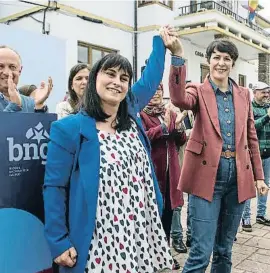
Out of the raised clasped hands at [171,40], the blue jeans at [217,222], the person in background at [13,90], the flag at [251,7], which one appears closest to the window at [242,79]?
the flag at [251,7]

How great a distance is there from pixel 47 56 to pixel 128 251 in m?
6.40

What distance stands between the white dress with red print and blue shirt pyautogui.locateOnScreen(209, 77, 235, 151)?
771mm

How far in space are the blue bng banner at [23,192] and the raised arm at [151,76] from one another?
1.87ft

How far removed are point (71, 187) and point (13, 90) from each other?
643 millimetres

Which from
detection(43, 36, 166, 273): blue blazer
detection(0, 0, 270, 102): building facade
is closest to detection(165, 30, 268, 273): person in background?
Answer: detection(43, 36, 166, 273): blue blazer

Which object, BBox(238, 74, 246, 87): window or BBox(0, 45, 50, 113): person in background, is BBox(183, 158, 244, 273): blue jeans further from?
BBox(238, 74, 246, 87): window

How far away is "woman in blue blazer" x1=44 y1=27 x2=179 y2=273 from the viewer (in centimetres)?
175

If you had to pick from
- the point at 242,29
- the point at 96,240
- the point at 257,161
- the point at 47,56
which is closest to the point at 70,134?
the point at 96,240

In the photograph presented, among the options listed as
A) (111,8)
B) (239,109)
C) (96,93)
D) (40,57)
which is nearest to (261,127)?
(239,109)

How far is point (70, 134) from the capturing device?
1782mm

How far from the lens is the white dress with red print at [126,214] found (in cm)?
178

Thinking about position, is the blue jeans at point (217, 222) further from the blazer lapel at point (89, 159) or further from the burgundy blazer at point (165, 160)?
the blazer lapel at point (89, 159)

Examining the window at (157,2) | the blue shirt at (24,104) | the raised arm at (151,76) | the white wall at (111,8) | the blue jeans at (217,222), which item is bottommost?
the blue jeans at (217,222)

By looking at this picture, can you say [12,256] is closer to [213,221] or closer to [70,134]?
[70,134]
